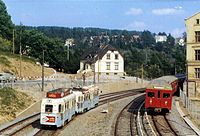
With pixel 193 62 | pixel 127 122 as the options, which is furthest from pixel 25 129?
pixel 193 62

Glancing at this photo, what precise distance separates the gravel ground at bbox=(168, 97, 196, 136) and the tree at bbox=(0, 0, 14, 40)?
295 feet

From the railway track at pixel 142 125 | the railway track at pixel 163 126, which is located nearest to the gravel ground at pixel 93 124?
the railway track at pixel 142 125

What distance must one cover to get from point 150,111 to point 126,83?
153ft

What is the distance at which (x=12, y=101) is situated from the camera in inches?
2000

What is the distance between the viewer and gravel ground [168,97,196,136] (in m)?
37.1

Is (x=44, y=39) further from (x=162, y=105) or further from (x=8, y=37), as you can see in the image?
(x=162, y=105)

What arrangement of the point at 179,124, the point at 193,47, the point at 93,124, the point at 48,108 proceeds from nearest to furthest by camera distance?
the point at 48,108 → the point at 93,124 → the point at 179,124 → the point at 193,47

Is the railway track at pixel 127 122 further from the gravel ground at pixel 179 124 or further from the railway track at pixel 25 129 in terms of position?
the railway track at pixel 25 129

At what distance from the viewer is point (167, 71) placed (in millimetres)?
146125

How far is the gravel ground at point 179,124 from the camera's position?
122ft

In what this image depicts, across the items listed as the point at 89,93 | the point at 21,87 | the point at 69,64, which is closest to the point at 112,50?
the point at 69,64

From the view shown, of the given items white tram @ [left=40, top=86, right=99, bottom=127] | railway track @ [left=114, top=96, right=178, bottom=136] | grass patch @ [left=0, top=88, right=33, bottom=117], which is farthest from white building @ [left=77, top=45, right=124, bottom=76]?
white tram @ [left=40, top=86, right=99, bottom=127]

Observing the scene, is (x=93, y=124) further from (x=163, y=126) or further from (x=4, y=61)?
(x=4, y=61)

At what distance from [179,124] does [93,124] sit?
28.7 feet
